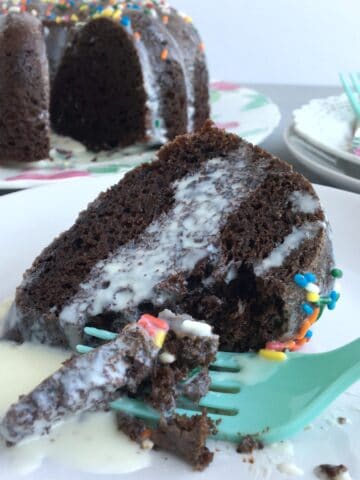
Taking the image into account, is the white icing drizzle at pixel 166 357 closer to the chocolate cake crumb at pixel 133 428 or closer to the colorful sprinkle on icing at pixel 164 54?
the chocolate cake crumb at pixel 133 428

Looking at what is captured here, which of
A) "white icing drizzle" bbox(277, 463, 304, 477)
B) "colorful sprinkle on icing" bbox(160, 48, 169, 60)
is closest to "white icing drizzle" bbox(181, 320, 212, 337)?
"white icing drizzle" bbox(277, 463, 304, 477)

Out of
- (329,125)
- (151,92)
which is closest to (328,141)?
(329,125)

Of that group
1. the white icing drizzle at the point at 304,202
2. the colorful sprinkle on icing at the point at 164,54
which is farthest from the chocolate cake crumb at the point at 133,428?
the colorful sprinkle on icing at the point at 164,54

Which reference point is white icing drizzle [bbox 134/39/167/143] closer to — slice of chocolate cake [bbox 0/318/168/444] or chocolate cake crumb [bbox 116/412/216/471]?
slice of chocolate cake [bbox 0/318/168/444]

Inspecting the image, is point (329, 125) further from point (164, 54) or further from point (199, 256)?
point (199, 256)

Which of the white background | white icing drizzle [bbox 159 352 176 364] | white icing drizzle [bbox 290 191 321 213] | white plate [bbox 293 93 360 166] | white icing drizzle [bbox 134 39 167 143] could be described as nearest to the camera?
white icing drizzle [bbox 159 352 176 364]

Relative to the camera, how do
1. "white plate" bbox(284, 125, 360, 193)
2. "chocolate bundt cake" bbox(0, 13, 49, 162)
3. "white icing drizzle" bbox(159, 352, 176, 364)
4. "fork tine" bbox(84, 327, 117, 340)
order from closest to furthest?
1. "white icing drizzle" bbox(159, 352, 176, 364)
2. "fork tine" bbox(84, 327, 117, 340)
3. "white plate" bbox(284, 125, 360, 193)
4. "chocolate bundt cake" bbox(0, 13, 49, 162)
